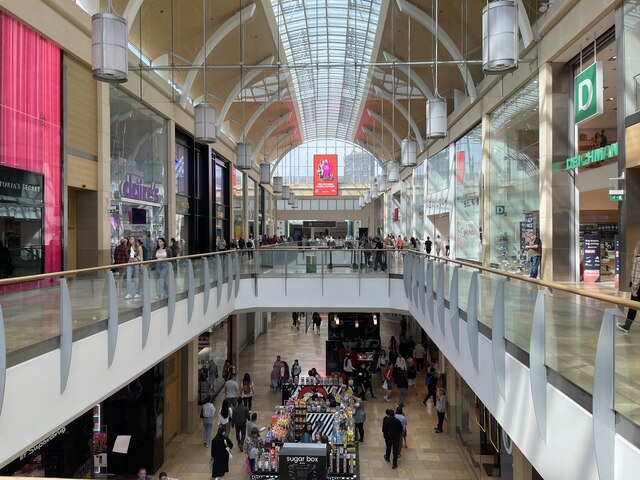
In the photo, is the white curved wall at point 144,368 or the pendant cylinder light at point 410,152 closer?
the white curved wall at point 144,368

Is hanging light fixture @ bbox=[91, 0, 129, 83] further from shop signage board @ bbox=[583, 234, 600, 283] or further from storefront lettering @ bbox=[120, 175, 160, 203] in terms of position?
shop signage board @ bbox=[583, 234, 600, 283]

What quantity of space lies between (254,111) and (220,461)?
2328 cm

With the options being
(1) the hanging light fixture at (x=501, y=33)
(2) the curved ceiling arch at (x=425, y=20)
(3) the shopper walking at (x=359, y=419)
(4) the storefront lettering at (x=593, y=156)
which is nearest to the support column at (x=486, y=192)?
(2) the curved ceiling arch at (x=425, y=20)

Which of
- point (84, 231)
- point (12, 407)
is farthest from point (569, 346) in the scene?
→ point (84, 231)

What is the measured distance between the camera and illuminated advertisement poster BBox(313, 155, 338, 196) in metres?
Result: 35.7

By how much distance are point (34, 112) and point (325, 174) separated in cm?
2699

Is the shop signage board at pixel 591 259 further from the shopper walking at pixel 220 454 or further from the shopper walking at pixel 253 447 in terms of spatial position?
the shopper walking at pixel 220 454

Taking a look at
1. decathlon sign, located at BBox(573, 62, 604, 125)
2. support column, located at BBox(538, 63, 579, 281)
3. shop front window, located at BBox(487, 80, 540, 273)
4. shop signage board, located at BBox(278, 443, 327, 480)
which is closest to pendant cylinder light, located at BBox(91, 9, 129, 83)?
shop signage board, located at BBox(278, 443, 327, 480)

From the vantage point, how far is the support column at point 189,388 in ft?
52.4

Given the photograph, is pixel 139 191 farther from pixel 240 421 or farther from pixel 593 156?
pixel 593 156

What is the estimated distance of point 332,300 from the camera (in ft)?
54.2

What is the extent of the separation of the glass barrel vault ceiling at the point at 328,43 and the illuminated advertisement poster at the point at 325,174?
4.95 metres

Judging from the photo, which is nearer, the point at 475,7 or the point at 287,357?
the point at 475,7

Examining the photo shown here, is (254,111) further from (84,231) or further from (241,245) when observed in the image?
(84,231)
